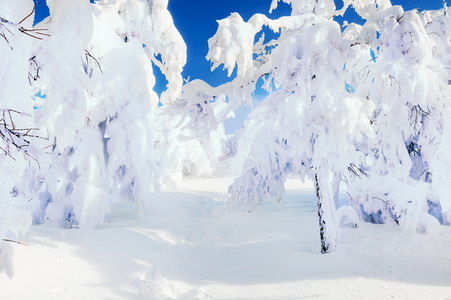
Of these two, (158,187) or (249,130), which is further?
(249,130)

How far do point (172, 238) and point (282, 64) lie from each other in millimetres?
5356

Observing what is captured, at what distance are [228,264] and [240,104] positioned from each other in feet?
11.2

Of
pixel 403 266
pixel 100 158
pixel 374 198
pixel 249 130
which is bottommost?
pixel 403 266

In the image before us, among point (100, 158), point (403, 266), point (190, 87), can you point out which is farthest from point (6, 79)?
point (403, 266)

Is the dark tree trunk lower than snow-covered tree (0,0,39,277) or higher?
lower

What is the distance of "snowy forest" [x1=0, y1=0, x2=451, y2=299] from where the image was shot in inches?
123

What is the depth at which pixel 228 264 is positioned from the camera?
6199 mm

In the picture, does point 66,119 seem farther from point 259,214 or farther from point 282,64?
point 259,214

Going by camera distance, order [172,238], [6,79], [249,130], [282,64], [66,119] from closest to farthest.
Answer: [6,79], [66,119], [282,64], [172,238], [249,130]

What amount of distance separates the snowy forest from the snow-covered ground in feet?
0.99

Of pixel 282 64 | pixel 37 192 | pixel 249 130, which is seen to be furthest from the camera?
pixel 249 130

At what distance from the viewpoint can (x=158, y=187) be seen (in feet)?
33.0

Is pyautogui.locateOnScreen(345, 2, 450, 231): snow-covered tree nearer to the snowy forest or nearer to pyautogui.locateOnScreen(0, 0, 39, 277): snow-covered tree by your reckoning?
the snowy forest

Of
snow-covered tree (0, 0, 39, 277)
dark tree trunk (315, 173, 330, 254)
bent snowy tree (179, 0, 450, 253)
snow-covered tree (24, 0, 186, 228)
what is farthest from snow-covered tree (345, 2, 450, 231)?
snow-covered tree (24, 0, 186, 228)
